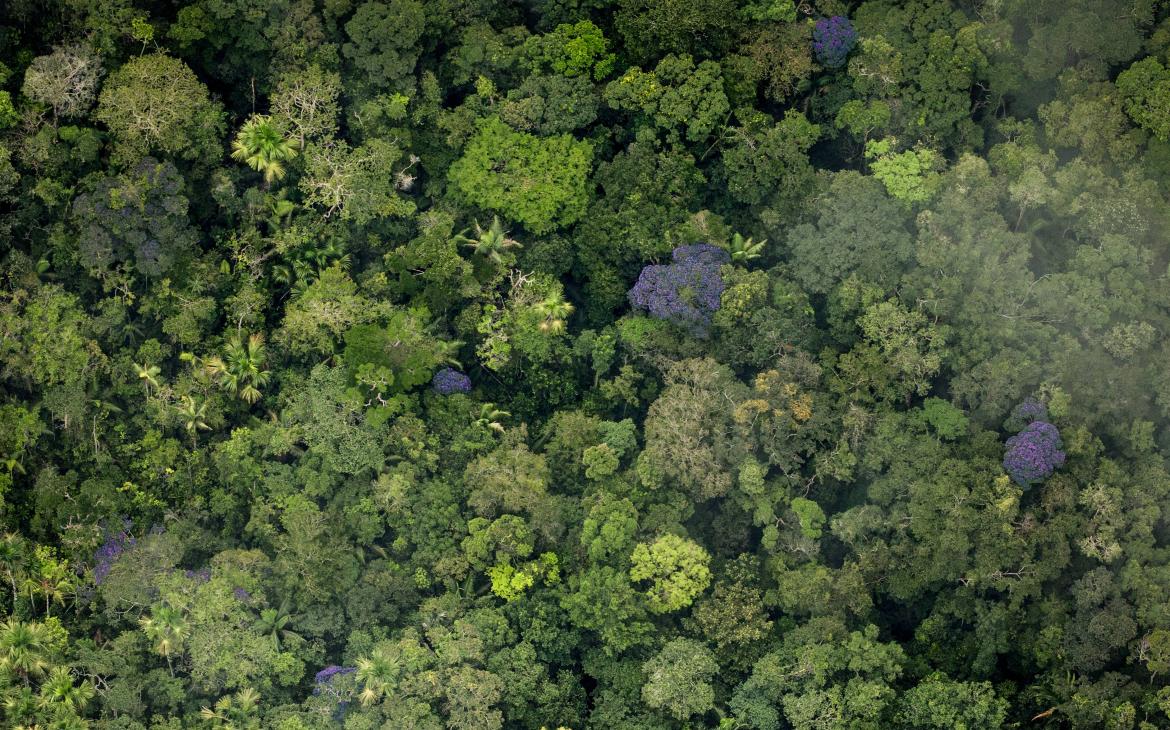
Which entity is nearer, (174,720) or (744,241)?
(174,720)

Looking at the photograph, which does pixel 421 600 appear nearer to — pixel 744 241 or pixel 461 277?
pixel 461 277

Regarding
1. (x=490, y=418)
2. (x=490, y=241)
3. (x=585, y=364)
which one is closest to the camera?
(x=490, y=418)

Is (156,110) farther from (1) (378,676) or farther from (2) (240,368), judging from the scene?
(1) (378,676)

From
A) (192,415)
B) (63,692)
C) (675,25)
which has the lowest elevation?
(63,692)

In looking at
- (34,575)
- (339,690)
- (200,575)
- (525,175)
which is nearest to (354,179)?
(525,175)

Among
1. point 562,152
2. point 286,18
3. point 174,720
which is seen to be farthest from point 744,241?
point 174,720

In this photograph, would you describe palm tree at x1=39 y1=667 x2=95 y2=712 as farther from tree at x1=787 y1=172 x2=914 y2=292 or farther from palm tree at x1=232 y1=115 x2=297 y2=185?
tree at x1=787 y1=172 x2=914 y2=292
